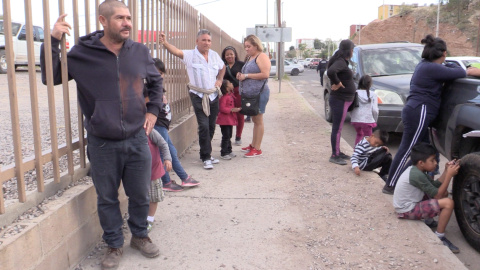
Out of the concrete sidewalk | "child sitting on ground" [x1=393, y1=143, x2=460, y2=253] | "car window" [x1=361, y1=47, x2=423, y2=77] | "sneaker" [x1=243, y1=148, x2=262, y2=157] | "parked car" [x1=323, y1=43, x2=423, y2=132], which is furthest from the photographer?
"car window" [x1=361, y1=47, x2=423, y2=77]

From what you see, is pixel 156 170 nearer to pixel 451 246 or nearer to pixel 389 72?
pixel 451 246

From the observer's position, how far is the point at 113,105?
2906mm

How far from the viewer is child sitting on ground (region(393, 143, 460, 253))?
12.7 feet

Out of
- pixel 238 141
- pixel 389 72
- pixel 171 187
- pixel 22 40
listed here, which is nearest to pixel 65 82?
pixel 171 187

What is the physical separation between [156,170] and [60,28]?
141 cm

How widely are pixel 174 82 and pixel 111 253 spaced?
3.75 m

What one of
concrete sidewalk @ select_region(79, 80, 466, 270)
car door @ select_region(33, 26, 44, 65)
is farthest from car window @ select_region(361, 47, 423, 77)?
car door @ select_region(33, 26, 44, 65)

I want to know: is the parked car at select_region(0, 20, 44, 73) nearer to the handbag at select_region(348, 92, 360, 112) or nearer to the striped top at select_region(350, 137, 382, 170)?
the striped top at select_region(350, 137, 382, 170)

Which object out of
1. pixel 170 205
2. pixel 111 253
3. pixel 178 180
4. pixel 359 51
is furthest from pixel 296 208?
pixel 359 51

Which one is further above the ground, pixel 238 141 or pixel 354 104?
pixel 354 104

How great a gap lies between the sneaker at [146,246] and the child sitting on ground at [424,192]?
2245mm

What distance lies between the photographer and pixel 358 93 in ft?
20.3

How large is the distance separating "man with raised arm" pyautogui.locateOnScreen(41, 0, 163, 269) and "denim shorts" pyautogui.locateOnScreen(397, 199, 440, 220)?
7.77ft

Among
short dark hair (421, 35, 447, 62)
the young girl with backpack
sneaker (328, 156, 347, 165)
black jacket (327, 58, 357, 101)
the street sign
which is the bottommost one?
sneaker (328, 156, 347, 165)
